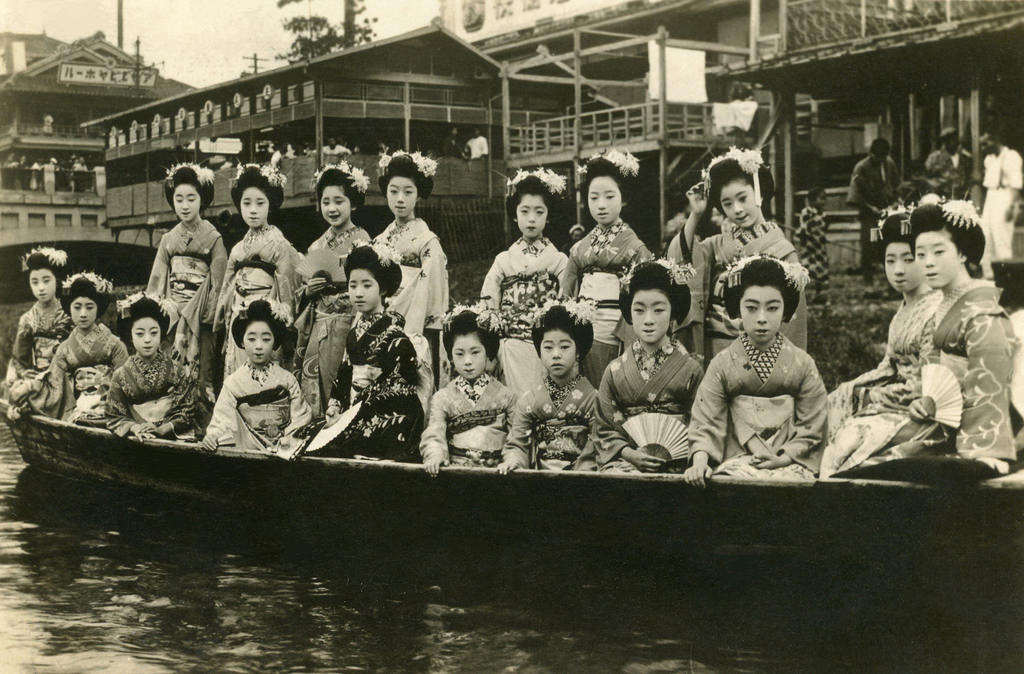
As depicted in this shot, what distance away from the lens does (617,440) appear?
4074 millimetres

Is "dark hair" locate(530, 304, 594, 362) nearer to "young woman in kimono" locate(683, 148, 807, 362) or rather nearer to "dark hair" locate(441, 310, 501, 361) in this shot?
"dark hair" locate(441, 310, 501, 361)

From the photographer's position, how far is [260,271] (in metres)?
5.77

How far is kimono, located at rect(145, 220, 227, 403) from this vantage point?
19.8 ft

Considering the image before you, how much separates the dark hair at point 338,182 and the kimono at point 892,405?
273cm

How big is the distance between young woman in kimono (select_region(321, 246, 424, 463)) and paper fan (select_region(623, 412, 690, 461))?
1111 mm

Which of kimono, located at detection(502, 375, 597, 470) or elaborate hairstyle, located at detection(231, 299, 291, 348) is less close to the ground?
elaborate hairstyle, located at detection(231, 299, 291, 348)

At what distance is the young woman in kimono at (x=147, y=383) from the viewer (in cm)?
545

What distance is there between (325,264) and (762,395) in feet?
8.47

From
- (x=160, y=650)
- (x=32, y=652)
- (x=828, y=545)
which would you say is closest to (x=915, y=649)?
(x=828, y=545)

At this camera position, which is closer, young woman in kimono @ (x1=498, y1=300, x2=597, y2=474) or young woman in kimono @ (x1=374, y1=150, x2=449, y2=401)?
young woman in kimono @ (x1=498, y1=300, x2=597, y2=474)

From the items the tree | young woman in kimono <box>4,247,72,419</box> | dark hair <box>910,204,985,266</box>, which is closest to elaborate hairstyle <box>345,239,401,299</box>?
dark hair <box>910,204,985,266</box>

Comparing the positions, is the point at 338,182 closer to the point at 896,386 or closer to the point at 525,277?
the point at 525,277

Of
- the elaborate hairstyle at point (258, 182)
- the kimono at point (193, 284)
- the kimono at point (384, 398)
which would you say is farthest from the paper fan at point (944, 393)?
the kimono at point (193, 284)

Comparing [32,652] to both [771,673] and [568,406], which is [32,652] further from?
[771,673]
